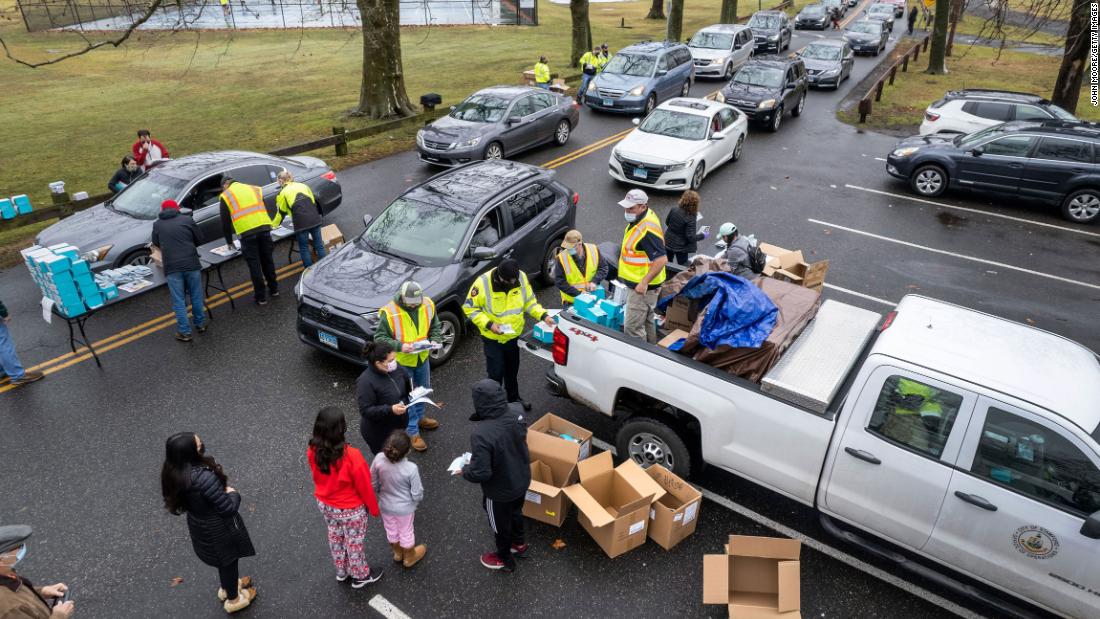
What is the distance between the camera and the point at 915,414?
4742 mm

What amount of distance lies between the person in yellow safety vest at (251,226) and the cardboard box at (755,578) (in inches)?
290

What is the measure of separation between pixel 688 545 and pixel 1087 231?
12.1 meters

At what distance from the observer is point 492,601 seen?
16.8ft

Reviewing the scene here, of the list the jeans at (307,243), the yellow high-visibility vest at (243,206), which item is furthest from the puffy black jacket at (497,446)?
the jeans at (307,243)

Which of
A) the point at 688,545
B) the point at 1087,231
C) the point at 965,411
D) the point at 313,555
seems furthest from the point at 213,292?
the point at 1087,231

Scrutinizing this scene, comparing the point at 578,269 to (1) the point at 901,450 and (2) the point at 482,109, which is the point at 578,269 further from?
(2) the point at 482,109

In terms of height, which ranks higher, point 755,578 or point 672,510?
point 672,510

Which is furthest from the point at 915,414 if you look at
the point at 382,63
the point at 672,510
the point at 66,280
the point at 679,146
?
the point at 382,63

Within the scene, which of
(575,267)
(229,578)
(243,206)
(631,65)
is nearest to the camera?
(229,578)

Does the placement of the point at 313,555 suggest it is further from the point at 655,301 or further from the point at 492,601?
the point at 655,301

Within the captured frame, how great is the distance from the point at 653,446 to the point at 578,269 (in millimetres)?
2182

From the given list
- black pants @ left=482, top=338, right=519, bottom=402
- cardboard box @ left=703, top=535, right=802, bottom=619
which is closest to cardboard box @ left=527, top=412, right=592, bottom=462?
black pants @ left=482, top=338, right=519, bottom=402

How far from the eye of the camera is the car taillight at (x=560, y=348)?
625 cm

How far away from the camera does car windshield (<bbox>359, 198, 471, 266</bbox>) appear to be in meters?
8.30
